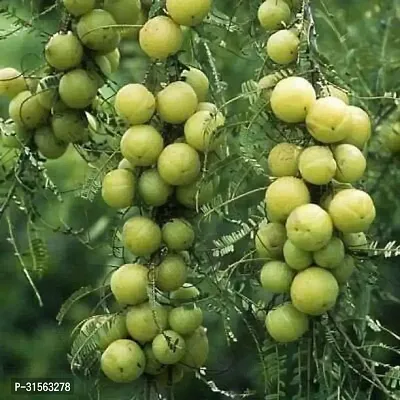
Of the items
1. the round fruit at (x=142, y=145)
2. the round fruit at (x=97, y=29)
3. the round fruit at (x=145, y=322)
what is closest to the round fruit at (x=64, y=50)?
the round fruit at (x=97, y=29)

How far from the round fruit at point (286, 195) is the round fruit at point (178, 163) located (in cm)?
9

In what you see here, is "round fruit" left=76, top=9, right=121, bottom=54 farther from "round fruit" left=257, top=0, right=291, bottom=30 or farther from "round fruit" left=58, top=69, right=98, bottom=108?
"round fruit" left=257, top=0, right=291, bottom=30

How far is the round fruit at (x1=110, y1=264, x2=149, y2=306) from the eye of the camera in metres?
0.82

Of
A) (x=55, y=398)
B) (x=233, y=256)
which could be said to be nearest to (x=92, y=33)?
(x=233, y=256)

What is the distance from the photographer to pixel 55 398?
1625 mm

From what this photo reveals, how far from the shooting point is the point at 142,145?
80cm

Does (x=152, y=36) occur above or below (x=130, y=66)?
above

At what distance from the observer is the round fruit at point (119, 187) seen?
2.70ft

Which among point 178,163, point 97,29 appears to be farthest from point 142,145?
point 97,29

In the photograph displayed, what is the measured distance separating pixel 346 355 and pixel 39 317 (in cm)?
103

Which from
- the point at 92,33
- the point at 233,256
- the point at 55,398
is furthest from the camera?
the point at 55,398

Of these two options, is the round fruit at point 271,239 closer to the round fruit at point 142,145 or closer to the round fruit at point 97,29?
the round fruit at point 142,145

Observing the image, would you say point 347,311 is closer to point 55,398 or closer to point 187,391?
point 187,391

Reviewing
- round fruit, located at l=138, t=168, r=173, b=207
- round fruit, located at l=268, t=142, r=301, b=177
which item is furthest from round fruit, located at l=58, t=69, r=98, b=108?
round fruit, located at l=268, t=142, r=301, b=177
